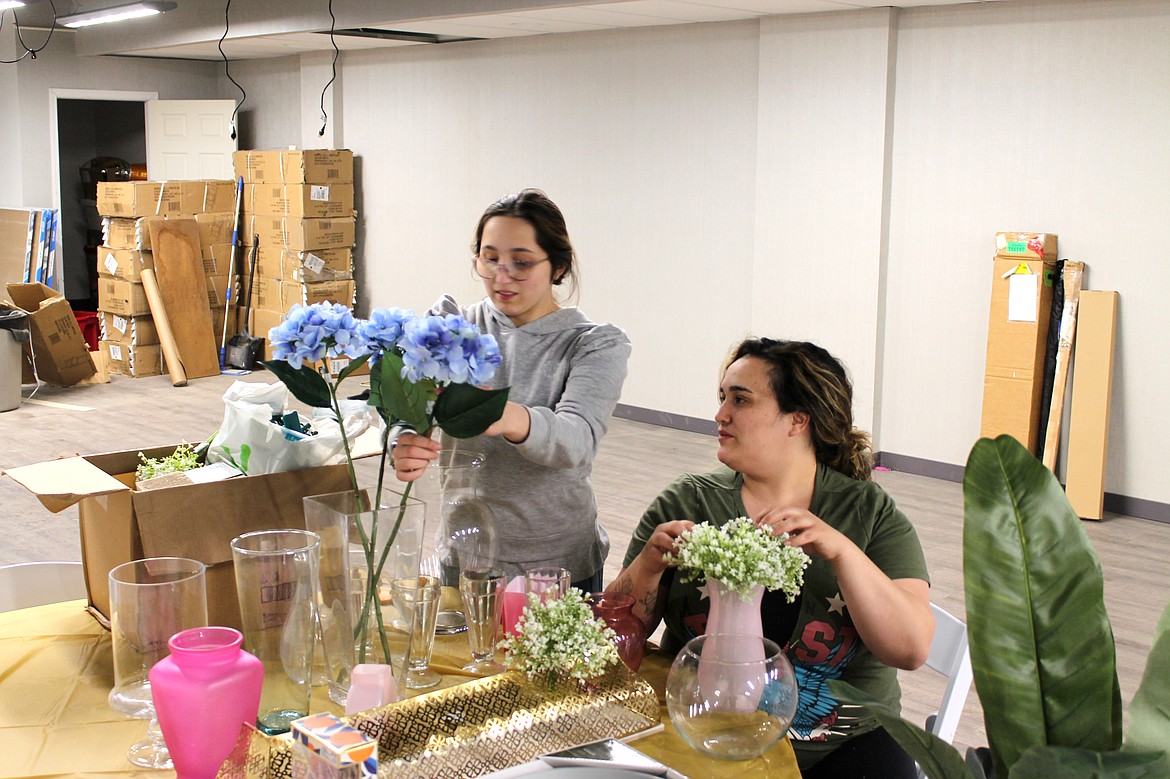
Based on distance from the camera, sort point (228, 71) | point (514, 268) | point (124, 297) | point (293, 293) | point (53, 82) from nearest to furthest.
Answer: point (514, 268)
point (124, 297)
point (293, 293)
point (53, 82)
point (228, 71)

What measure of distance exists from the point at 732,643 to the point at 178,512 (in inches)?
32.4

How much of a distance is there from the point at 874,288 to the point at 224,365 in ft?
18.1

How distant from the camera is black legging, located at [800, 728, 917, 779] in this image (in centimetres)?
184

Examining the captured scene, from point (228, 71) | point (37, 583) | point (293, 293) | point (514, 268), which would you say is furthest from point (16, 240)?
point (514, 268)

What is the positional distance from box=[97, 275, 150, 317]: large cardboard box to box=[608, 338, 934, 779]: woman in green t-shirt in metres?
7.68

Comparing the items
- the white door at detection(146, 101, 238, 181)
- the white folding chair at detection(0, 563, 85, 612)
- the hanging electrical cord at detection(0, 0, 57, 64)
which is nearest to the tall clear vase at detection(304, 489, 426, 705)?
the white folding chair at detection(0, 563, 85, 612)

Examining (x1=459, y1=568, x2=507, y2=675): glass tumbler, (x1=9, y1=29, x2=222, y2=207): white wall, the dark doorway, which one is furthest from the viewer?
the dark doorway

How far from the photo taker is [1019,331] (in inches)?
222

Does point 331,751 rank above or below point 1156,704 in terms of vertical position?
below

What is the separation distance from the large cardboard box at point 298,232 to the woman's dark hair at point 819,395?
741cm

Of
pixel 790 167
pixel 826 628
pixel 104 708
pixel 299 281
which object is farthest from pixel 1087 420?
pixel 299 281

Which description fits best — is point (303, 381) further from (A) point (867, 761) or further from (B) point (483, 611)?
(A) point (867, 761)

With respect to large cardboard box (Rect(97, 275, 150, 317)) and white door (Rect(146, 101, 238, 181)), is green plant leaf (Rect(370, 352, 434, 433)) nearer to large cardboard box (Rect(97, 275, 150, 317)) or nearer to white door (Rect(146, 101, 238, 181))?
large cardboard box (Rect(97, 275, 150, 317))

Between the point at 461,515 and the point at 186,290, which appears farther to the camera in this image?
the point at 186,290
